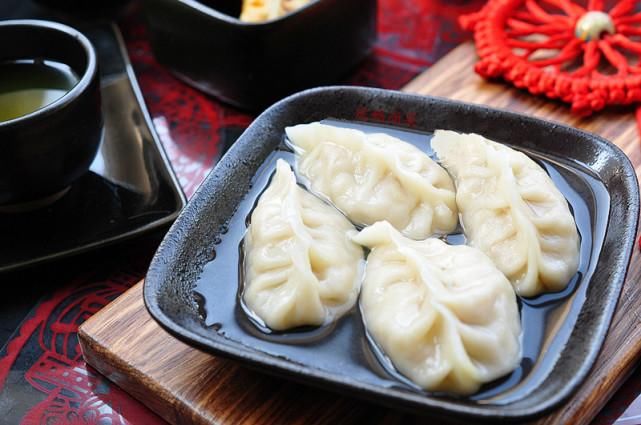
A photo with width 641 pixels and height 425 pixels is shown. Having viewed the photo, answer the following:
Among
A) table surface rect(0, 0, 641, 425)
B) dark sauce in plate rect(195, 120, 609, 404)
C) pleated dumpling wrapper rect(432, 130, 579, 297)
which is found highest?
pleated dumpling wrapper rect(432, 130, 579, 297)

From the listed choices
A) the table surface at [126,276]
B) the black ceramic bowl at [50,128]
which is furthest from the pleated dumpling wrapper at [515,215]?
the black ceramic bowl at [50,128]

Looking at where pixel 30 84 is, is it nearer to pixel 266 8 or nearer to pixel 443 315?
pixel 266 8

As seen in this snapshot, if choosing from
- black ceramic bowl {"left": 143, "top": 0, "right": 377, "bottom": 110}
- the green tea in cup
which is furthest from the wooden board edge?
black ceramic bowl {"left": 143, "top": 0, "right": 377, "bottom": 110}

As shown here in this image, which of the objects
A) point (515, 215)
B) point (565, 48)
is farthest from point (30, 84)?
point (565, 48)

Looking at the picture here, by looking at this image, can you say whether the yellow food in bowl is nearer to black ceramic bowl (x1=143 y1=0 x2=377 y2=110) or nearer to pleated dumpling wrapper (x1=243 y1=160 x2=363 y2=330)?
black ceramic bowl (x1=143 y1=0 x2=377 y2=110)

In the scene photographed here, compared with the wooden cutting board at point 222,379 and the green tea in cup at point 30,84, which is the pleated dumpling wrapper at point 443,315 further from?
the green tea in cup at point 30,84

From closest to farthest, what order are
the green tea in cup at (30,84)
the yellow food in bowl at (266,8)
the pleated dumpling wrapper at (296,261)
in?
the pleated dumpling wrapper at (296,261) < the green tea in cup at (30,84) < the yellow food in bowl at (266,8)
